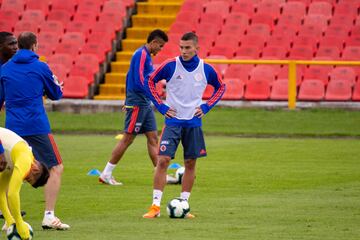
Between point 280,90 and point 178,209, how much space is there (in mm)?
14701

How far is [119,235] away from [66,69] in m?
18.2

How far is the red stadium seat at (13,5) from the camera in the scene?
103ft

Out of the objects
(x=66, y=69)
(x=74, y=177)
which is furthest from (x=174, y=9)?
(x=74, y=177)

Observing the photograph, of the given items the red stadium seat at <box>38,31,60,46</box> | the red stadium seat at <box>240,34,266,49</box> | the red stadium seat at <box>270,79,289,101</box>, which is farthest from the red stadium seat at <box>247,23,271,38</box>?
the red stadium seat at <box>38,31,60,46</box>

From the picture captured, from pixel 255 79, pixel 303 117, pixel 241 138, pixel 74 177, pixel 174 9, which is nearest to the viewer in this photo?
pixel 74 177

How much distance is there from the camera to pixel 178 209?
11.8 m

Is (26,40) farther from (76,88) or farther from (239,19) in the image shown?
(239,19)

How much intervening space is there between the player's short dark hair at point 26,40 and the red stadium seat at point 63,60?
17058mm

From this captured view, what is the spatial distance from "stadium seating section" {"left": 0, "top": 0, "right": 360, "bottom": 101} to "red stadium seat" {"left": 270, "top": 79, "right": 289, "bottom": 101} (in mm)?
26

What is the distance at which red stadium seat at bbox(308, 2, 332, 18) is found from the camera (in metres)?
28.5

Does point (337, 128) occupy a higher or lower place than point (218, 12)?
lower

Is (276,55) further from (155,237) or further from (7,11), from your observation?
(155,237)

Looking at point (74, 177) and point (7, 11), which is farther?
point (7, 11)

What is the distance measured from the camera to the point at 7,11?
31.0 metres
